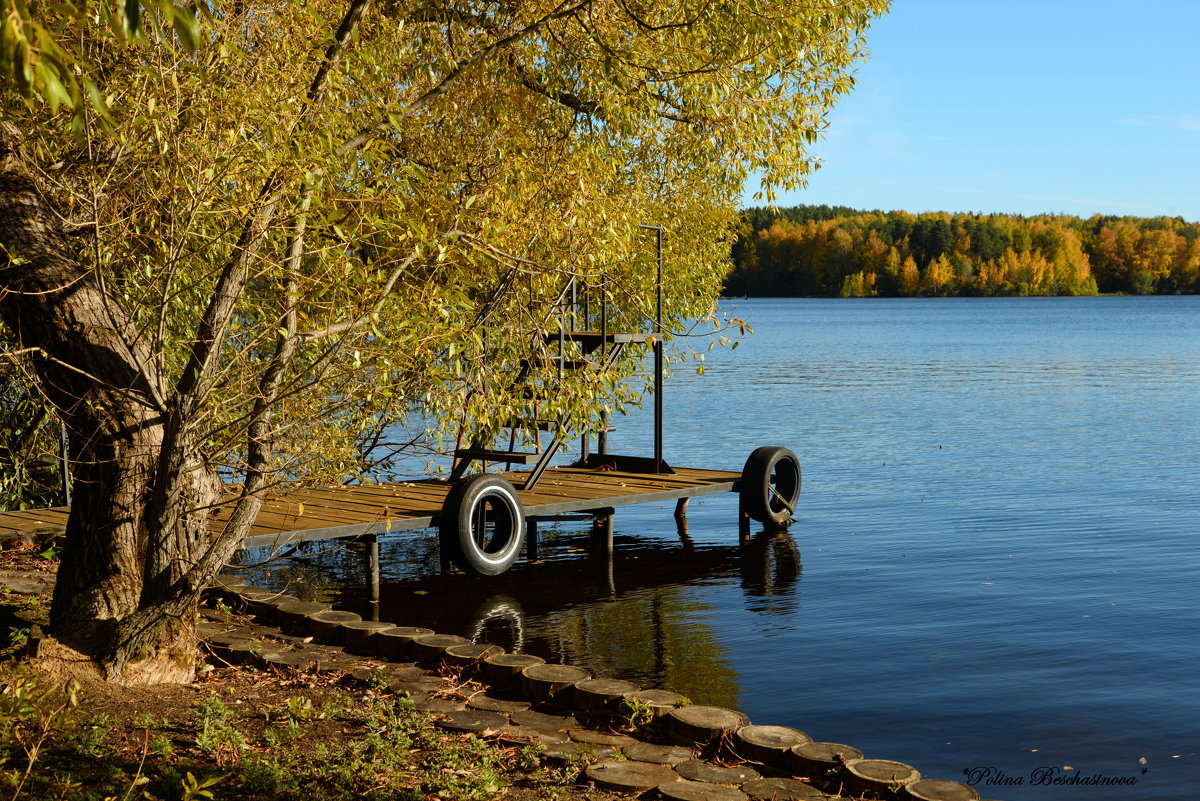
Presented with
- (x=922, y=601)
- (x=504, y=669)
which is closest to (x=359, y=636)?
(x=504, y=669)

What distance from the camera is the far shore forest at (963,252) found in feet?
605

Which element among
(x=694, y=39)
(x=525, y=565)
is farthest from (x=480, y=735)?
(x=525, y=565)

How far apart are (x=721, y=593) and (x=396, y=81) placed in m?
7.19

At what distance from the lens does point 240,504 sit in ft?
25.7

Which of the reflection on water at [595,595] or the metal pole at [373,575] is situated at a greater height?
the metal pole at [373,575]

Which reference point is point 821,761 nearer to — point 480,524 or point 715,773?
point 715,773

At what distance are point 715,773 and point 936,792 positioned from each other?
1.16 metres

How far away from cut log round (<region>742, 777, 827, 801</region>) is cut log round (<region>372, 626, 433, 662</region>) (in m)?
3.30

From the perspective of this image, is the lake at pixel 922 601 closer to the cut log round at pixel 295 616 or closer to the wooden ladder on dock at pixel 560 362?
the wooden ladder on dock at pixel 560 362

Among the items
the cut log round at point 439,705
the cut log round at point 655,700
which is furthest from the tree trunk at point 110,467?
the cut log round at point 655,700

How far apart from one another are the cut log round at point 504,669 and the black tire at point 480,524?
15.9ft

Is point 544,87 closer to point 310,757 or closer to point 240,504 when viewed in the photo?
point 240,504

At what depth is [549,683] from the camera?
7973 mm

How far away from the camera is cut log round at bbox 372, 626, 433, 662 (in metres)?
8.89
